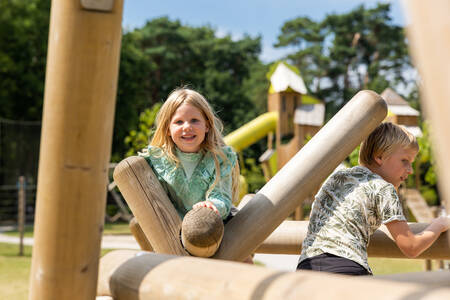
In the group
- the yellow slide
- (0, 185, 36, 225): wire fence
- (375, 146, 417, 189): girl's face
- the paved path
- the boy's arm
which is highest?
(375, 146, 417, 189): girl's face

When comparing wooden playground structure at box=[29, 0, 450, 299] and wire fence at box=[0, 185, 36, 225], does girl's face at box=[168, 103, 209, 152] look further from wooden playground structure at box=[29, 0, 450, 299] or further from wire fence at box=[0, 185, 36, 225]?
wire fence at box=[0, 185, 36, 225]

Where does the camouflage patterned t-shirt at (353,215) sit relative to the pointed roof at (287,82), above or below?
below

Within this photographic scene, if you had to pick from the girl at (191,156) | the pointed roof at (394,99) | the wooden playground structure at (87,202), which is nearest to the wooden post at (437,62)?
the wooden playground structure at (87,202)

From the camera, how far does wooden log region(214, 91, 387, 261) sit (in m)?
2.27

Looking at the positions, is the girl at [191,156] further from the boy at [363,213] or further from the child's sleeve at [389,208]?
the child's sleeve at [389,208]

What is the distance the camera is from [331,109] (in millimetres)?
34188

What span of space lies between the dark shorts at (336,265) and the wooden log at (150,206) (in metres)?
0.66

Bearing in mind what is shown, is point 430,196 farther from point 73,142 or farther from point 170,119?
point 73,142

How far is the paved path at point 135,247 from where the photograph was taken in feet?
30.2

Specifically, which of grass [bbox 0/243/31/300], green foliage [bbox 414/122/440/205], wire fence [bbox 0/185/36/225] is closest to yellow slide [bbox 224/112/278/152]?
green foliage [bbox 414/122/440/205]

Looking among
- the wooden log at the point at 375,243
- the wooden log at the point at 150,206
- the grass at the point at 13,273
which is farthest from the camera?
the grass at the point at 13,273

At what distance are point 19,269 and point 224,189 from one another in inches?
294

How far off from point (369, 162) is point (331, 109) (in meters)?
32.1

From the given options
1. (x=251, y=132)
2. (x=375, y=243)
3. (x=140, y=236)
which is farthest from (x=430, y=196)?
(x=140, y=236)
